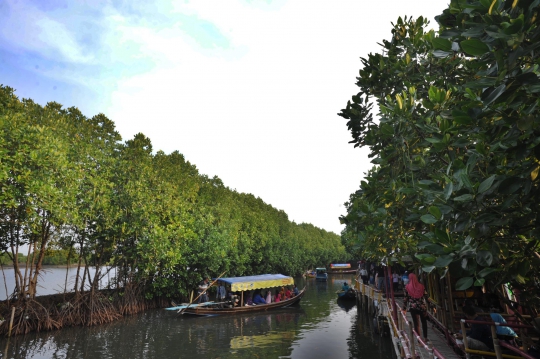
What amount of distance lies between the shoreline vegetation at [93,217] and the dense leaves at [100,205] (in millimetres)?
64

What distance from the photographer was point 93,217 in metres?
19.3

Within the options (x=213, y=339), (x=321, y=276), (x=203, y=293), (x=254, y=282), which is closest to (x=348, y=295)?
(x=254, y=282)

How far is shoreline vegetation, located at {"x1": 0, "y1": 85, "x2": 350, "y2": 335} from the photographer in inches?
606

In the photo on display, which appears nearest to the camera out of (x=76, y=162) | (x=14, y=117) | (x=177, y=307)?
(x=14, y=117)

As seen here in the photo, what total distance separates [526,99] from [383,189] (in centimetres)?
406

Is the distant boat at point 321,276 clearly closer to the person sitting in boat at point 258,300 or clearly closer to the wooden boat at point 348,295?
the wooden boat at point 348,295

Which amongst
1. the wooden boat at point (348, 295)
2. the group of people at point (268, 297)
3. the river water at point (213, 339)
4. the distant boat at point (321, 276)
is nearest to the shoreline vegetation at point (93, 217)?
the river water at point (213, 339)

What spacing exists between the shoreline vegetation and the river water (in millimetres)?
1723

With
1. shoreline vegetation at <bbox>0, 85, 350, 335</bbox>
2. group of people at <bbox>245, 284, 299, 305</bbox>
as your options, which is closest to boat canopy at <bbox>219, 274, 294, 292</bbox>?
group of people at <bbox>245, 284, 299, 305</bbox>

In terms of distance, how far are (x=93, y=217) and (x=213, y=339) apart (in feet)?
33.1

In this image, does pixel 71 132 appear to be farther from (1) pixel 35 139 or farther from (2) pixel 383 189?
(2) pixel 383 189

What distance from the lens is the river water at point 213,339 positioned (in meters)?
14.4

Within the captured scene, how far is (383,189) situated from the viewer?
6.65 m

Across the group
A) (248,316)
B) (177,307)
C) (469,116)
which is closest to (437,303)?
(469,116)
